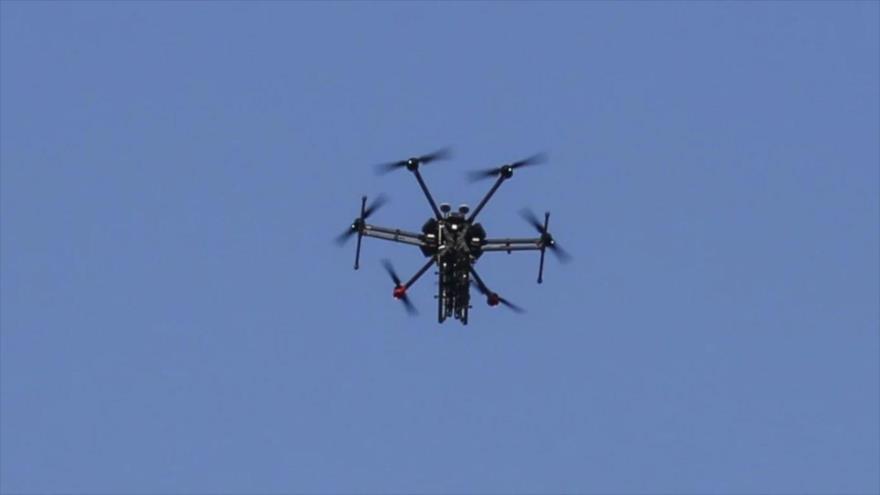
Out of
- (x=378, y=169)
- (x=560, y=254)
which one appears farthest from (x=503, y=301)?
(x=378, y=169)

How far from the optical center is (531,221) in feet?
357

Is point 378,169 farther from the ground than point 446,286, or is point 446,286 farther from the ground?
point 378,169

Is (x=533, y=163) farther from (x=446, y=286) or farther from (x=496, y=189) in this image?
(x=446, y=286)

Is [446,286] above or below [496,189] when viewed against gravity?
below

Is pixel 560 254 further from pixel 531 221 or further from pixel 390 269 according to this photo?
pixel 390 269

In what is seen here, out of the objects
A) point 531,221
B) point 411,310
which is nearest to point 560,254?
point 531,221

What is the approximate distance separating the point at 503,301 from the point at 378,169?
12677 mm

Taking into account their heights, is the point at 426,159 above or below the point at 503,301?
above

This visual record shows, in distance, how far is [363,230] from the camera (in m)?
107

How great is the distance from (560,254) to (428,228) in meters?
9.55

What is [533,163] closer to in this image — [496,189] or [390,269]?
[496,189]

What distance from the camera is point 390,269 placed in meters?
108

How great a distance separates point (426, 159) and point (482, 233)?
267 inches

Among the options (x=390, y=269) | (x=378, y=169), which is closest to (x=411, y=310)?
(x=390, y=269)
